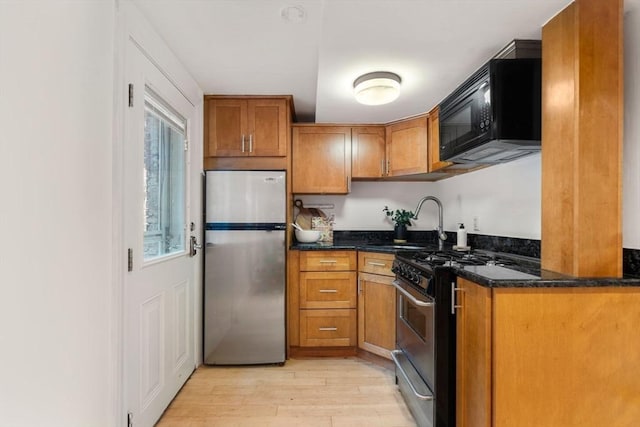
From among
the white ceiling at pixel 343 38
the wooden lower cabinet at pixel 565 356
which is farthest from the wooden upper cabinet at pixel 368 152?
the wooden lower cabinet at pixel 565 356

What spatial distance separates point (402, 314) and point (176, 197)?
68.5 inches

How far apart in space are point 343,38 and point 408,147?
145 cm

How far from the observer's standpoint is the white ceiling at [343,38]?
144cm

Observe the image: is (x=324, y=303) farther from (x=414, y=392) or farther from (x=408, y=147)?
(x=408, y=147)

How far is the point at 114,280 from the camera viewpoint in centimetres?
142

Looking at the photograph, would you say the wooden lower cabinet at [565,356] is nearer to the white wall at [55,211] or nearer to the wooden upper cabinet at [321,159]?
the white wall at [55,211]

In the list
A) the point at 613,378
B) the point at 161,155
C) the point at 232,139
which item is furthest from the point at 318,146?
the point at 613,378

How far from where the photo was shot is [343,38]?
165 cm

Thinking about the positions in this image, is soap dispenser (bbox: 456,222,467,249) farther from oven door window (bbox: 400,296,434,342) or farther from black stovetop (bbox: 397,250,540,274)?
oven door window (bbox: 400,296,434,342)

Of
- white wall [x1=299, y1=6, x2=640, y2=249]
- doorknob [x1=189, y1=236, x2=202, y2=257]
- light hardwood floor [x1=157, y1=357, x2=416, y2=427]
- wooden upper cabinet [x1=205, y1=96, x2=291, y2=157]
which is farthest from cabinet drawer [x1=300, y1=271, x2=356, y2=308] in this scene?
wooden upper cabinet [x1=205, y1=96, x2=291, y2=157]

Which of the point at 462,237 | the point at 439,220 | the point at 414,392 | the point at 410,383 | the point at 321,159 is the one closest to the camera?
the point at 414,392

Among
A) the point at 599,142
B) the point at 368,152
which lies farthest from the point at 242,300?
the point at 599,142

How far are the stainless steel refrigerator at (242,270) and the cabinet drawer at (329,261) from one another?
261mm

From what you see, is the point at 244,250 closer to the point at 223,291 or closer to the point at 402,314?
the point at 223,291
